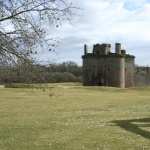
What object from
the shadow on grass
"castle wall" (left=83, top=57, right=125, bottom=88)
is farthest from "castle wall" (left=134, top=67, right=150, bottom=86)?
the shadow on grass

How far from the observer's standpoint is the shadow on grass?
2226 cm

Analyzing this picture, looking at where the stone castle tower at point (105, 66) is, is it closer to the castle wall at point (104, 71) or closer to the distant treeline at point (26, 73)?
the castle wall at point (104, 71)

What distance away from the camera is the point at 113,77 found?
102m

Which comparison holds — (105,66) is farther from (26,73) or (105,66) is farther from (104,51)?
(26,73)

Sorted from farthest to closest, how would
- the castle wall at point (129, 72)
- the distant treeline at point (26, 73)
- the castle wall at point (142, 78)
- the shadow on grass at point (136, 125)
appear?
the castle wall at point (142, 78) < the castle wall at point (129, 72) < the shadow on grass at point (136, 125) < the distant treeline at point (26, 73)

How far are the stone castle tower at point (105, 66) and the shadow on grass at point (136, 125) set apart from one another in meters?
71.1

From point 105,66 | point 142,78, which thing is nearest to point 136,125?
point 105,66

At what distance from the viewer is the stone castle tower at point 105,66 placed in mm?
99875

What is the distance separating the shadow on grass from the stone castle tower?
233ft

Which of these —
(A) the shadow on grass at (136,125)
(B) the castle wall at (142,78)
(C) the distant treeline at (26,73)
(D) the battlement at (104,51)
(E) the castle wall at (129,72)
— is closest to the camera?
(C) the distant treeline at (26,73)

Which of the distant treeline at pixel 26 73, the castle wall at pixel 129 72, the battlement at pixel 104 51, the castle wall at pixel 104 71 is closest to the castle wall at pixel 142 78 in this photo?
the castle wall at pixel 129 72

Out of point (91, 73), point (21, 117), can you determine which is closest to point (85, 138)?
point (21, 117)

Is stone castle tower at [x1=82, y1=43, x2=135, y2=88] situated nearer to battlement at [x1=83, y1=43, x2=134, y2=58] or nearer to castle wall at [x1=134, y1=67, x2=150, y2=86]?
battlement at [x1=83, y1=43, x2=134, y2=58]

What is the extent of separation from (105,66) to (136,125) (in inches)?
2974
